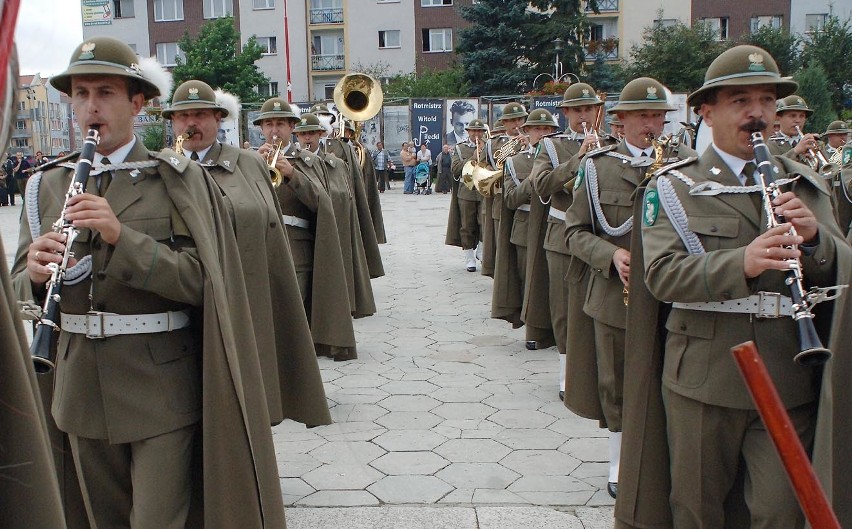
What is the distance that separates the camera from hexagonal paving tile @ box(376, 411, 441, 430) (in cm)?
610

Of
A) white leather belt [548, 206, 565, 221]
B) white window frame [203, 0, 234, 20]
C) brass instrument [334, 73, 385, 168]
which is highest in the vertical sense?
white window frame [203, 0, 234, 20]

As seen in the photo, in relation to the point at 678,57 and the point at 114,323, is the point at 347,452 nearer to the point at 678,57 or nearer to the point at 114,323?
the point at 114,323

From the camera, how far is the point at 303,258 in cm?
707

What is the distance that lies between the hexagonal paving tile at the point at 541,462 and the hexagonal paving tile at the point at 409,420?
78cm

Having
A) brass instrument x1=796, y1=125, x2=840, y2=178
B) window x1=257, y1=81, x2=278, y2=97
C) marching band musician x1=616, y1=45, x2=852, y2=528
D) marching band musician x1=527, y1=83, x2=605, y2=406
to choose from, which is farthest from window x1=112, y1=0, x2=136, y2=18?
marching band musician x1=616, y1=45, x2=852, y2=528

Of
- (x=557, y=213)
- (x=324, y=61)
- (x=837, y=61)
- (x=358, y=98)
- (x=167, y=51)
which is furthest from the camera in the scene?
(x=167, y=51)

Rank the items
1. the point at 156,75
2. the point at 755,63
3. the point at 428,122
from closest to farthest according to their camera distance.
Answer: the point at 755,63
the point at 156,75
the point at 428,122

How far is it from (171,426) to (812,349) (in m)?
2.17

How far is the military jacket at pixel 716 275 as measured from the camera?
3188 millimetres

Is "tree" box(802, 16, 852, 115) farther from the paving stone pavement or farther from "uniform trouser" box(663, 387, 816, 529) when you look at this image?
"uniform trouser" box(663, 387, 816, 529)

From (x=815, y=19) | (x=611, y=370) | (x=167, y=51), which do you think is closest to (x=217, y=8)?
(x=167, y=51)

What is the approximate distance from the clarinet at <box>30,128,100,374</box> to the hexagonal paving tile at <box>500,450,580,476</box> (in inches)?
120

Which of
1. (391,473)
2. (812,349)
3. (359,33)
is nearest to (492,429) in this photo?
(391,473)

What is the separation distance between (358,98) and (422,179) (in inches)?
672
